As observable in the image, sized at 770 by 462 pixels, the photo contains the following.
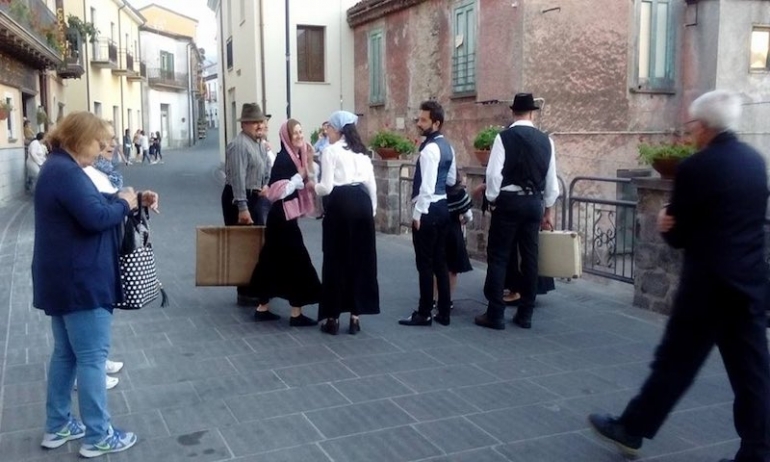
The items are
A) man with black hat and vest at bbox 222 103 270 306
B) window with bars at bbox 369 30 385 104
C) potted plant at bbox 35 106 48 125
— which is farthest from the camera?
potted plant at bbox 35 106 48 125

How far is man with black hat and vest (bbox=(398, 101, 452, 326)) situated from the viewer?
630 centimetres

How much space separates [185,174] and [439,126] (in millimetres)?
23667

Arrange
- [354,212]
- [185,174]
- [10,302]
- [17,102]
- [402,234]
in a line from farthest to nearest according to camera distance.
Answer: [185,174] < [17,102] < [402,234] < [10,302] < [354,212]

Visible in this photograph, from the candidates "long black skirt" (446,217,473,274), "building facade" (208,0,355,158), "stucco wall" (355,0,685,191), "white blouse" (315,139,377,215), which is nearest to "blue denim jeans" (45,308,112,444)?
"white blouse" (315,139,377,215)

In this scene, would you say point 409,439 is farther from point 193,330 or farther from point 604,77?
point 604,77

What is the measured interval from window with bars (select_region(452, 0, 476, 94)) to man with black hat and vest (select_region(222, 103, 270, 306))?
8.06 meters

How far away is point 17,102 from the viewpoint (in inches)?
734

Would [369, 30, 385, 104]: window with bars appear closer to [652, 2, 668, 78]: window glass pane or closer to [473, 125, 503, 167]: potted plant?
[652, 2, 668, 78]: window glass pane

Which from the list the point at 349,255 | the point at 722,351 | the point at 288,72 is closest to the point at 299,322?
the point at 349,255

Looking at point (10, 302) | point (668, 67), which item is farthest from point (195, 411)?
point (668, 67)

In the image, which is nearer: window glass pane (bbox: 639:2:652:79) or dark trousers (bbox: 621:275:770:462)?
dark trousers (bbox: 621:275:770:462)

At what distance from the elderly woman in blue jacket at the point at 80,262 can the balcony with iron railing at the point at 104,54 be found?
112ft

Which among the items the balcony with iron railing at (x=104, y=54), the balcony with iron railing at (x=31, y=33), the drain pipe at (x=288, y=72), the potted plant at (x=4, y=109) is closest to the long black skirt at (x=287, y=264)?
the balcony with iron railing at (x=31, y=33)

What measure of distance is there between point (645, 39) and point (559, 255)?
8499 mm
